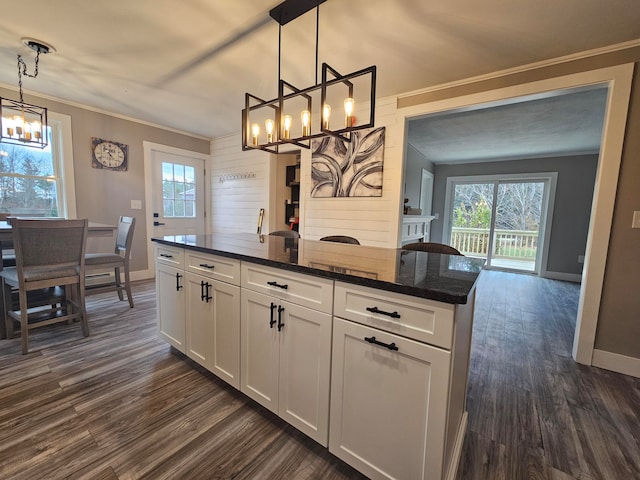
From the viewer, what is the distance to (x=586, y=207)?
5203 millimetres

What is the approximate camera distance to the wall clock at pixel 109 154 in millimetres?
3812

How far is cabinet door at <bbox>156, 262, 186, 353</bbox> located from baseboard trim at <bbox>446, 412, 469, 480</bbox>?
1767 millimetres

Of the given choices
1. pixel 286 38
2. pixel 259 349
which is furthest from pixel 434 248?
pixel 286 38

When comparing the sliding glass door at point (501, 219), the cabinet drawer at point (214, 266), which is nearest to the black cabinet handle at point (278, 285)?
the cabinet drawer at point (214, 266)

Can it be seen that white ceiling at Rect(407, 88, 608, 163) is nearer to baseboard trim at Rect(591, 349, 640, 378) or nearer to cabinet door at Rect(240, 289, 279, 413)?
baseboard trim at Rect(591, 349, 640, 378)

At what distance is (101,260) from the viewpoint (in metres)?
2.93

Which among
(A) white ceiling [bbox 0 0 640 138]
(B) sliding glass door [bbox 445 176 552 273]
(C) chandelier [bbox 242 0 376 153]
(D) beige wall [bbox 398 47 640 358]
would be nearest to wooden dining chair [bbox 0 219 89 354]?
(A) white ceiling [bbox 0 0 640 138]

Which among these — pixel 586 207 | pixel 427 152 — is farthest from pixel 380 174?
pixel 586 207

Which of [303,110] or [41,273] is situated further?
[41,273]

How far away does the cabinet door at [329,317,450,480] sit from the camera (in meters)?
0.98

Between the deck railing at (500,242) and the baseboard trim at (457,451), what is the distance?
5.61 metres

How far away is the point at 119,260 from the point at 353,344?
119 inches

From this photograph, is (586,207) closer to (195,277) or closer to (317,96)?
(317,96)

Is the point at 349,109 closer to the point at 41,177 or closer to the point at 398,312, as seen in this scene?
the point at 398,312
